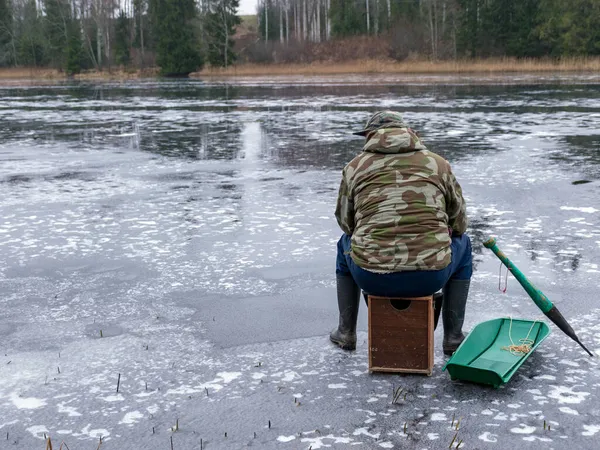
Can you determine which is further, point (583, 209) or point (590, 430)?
point (583, 209)

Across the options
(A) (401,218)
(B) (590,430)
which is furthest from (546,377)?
→ (A) (401,218)

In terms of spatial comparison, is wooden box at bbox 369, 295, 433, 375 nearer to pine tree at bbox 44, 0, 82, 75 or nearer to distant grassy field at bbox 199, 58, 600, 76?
distant grassy field at bbox 199, 58, 600, 76

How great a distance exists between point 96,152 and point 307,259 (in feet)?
30.0

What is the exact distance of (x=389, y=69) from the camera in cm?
5484

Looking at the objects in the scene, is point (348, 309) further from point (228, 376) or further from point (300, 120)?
point (300, 120)

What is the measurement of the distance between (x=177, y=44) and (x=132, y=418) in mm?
64820

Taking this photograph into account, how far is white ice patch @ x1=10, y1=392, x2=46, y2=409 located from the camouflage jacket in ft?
6.08

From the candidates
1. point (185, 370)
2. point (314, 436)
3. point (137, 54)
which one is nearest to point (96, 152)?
point (185, 370)

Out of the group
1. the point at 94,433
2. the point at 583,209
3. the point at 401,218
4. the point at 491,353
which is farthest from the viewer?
the point at 583,209

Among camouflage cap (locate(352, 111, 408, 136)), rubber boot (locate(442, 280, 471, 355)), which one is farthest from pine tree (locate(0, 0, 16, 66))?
rubber boot (locate(442, 280, 471, 355))

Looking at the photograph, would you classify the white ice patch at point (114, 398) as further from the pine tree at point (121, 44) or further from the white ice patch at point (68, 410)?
the pine tree at point (121, 44)

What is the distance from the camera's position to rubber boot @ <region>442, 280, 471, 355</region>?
4473 millimetres

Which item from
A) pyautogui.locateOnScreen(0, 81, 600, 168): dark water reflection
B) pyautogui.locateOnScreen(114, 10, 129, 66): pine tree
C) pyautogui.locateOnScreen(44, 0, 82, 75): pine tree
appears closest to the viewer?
pyautogui.locateOnScreen(0, 81, 600, 168): dark water reflection

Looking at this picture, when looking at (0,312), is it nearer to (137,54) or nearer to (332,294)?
(332,294)
